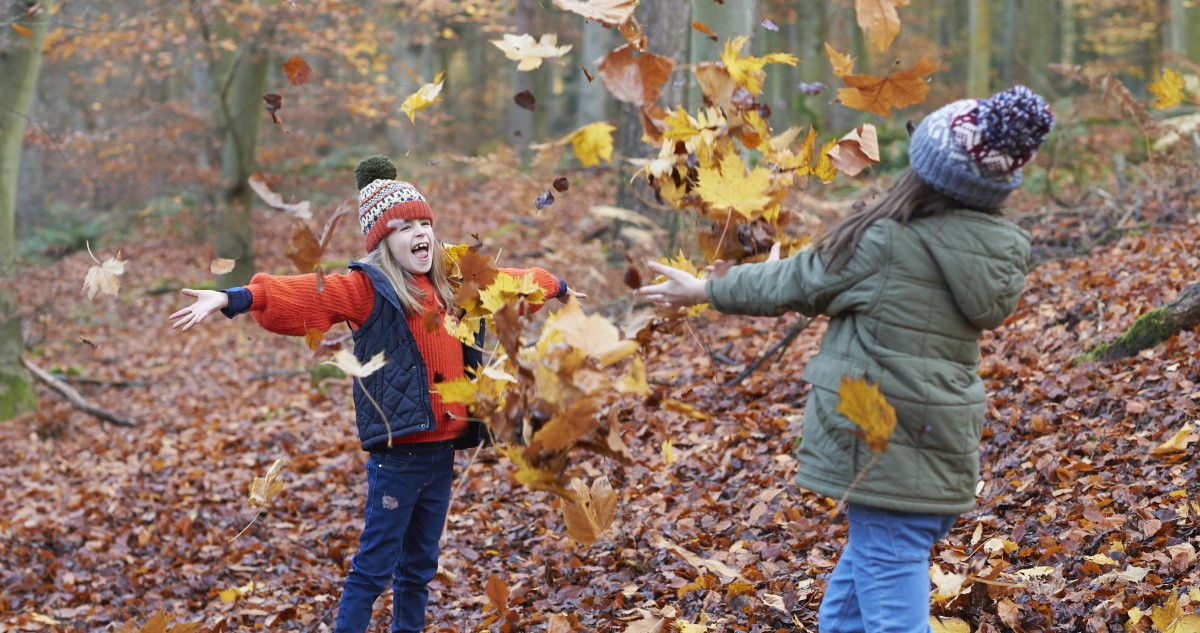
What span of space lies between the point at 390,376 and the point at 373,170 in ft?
2.74

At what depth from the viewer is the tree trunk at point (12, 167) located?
8.80 meters

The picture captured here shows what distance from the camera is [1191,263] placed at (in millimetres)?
5828

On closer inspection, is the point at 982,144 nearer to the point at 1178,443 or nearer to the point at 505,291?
the point at 505,291

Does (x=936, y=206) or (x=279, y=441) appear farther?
(x=279, y=441)

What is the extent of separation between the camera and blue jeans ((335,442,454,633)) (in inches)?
132

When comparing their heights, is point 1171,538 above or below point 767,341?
above

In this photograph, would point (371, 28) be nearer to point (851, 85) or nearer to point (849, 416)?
point (851, 85)

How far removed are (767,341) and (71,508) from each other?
5.04 metres

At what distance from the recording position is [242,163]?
1267cm

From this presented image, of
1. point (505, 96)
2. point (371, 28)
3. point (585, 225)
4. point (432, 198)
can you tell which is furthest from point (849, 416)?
point (505, 96)

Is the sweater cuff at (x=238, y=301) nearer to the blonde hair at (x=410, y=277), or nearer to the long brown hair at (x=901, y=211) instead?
the blonde hair at (x=410, y=277)

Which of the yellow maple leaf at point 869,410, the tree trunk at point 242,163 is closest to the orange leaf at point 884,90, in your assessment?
the yellow maple leaf at point 869,410

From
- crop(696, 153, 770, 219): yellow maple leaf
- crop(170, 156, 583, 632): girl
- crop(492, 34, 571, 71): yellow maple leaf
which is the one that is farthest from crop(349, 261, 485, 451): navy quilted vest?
crop(696, 153, 770, 219): yellow maple leaf

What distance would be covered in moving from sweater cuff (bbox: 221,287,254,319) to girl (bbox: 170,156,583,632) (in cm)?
11
